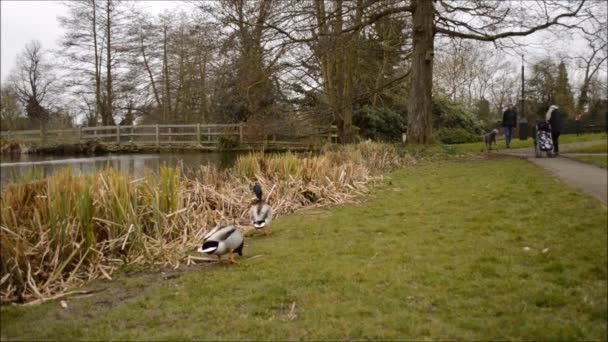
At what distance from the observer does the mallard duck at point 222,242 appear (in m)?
5.80

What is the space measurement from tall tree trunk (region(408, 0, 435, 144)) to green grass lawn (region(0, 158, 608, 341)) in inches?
467

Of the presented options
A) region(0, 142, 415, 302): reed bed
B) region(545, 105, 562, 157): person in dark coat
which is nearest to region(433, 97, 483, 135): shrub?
region(0, 142, 415, 302): reed bed

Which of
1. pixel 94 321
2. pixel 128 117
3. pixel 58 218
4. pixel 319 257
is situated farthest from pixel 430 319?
pixel 128 117

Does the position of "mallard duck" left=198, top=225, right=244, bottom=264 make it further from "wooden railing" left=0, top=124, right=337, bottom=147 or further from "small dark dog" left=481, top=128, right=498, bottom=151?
"small dark dog" left=481, top=128, right=498, bottom=151

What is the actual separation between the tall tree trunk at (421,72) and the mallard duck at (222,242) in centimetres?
1393

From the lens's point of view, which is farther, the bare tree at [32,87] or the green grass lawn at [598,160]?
the bare tree at [32,87]

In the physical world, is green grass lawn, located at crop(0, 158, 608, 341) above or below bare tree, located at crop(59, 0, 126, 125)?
below

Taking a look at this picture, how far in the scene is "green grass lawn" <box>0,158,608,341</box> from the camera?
3.85m

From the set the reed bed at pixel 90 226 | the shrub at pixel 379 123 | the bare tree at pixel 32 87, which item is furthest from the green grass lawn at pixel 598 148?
the shrub at pixel 379 123

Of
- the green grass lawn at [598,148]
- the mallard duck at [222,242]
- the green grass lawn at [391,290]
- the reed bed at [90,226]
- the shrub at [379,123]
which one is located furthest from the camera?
the shrub at [379,123]

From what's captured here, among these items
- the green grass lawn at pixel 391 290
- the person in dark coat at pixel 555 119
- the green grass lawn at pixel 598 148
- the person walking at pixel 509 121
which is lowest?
the green grass lawn at pixel 391 290

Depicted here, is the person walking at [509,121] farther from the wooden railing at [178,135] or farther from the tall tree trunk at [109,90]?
the tall tree trunk at [109,90]

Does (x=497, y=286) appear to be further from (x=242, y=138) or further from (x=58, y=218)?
(x=242, y=138)

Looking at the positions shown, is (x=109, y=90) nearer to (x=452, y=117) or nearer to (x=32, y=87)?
(x=32, y=87)
